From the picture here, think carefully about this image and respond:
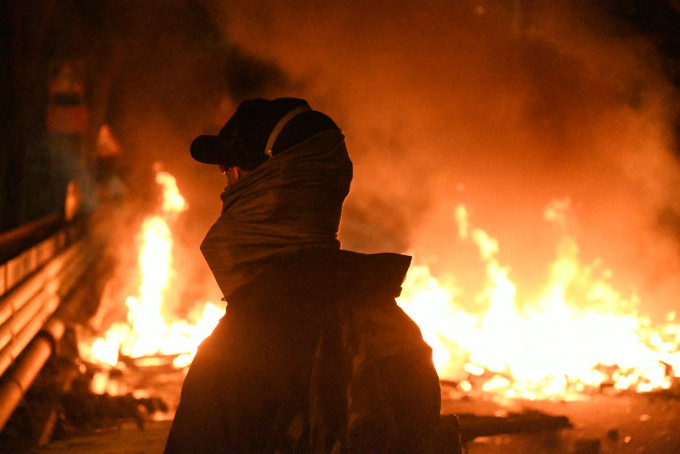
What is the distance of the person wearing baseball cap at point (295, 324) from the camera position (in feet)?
5.06

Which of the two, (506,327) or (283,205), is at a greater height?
(506,327)

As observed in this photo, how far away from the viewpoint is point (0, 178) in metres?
9.44

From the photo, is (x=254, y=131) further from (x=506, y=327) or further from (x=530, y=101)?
(x=530, y=101)

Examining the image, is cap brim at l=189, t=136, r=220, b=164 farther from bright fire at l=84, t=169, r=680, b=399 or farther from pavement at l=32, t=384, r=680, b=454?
bright fire at l=84, t=169, r=680, b=399

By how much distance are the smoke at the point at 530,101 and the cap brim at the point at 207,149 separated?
1022 cm

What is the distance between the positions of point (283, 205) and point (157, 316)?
27.8 ft

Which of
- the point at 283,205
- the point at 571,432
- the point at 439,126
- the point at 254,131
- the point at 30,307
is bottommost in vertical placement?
the point at 283,205

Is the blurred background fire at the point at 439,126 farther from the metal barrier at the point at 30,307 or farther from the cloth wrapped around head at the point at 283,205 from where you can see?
the cloth wrapped around head at the point at 283,205

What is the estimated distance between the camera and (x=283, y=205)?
5.83 feet

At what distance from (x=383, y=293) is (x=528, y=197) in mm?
10831

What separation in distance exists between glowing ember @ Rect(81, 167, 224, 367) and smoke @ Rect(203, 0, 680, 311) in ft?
8.28

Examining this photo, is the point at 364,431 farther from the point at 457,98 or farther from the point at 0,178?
the point at 457,98

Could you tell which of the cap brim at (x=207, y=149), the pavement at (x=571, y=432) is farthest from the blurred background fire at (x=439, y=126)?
the cap brim at (x=207, y=149)

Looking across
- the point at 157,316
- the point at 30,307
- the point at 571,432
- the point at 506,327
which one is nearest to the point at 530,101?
the point at 506,327
